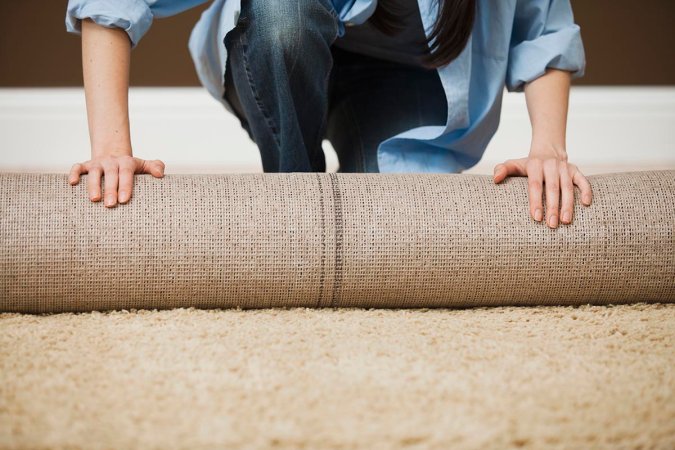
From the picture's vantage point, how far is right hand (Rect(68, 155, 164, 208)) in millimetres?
648

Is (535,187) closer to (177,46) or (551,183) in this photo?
(551,183)

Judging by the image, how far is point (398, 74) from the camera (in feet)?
3.62

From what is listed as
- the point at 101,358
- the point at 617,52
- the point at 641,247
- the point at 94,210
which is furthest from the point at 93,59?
the point at 617,52

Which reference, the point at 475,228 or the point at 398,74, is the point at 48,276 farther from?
the point at 398,74

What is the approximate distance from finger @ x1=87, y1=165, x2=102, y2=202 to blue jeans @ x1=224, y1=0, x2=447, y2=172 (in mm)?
327

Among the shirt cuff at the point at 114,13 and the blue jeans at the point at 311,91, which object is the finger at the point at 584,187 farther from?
the shirt cuff at the point at 114,13

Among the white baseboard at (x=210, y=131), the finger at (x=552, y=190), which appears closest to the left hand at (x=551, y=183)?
the finger at (x=552, y=190)

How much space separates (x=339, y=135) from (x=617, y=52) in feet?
4.28

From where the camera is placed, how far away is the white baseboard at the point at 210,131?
6.36 feet

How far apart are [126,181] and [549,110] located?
54cm

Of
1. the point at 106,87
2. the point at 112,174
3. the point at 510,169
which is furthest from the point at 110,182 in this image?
the point at 510,169

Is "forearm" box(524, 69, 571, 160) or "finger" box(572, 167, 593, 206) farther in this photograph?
"forearm" box(524, 69, 571, 160)

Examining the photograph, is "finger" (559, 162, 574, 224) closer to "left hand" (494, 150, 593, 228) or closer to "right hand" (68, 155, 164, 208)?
"left hand" (494, 150, 593, 228)

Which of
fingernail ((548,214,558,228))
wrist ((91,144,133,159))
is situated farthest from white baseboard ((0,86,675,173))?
fingernail ((548,214,558,228))
